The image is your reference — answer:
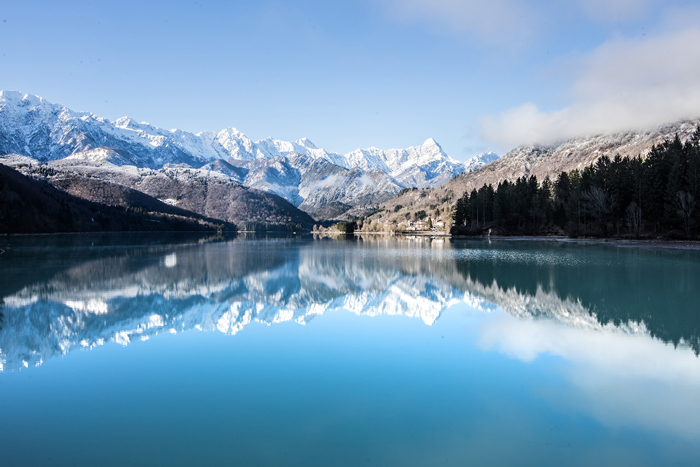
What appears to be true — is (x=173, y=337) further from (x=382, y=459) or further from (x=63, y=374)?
(x=382, y=459)

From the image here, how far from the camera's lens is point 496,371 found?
459 inches

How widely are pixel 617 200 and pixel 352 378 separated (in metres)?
83.6

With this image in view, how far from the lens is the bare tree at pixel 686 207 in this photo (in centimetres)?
5922

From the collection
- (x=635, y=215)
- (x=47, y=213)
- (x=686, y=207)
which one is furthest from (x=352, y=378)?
(x=47, y=213)

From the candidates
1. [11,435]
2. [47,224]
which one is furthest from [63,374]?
[47,224]

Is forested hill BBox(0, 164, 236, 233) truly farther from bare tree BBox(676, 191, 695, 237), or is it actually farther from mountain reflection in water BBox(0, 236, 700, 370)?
bare tree BBox(676, 191, 695, 237)

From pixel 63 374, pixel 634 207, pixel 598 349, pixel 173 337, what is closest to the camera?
pixel 63 374

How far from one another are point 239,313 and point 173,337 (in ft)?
15.5

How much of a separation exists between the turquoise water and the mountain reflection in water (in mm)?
187

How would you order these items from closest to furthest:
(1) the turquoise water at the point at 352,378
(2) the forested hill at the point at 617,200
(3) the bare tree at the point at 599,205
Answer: (1) the turquoise water at the point at 352,378 → (2) the forested hill at the point at 617,200 → (3) the bare tree at the point at 599,205

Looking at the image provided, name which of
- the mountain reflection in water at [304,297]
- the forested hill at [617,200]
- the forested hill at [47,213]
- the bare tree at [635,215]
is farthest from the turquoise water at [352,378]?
the forested hill at [47,213]

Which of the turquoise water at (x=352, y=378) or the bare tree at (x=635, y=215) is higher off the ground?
the bare tree at (x=635, y=215)

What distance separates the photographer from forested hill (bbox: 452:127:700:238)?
207 ft

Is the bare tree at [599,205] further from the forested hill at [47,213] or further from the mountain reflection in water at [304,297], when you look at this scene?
the forested hill at [47,213]
